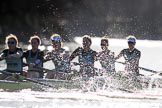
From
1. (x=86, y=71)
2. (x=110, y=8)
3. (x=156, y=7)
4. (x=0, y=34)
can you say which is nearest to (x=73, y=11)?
(x=110, y=8)

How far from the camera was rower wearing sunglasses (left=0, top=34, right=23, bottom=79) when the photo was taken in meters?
14.4

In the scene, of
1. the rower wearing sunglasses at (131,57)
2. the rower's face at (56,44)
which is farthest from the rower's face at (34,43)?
the rower wearing sunglasses at (131,57)

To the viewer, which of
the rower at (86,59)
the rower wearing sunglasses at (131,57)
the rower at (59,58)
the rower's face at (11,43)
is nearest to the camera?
the rower's face at (11,43)

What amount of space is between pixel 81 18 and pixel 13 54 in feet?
188

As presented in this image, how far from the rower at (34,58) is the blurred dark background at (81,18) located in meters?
31.8

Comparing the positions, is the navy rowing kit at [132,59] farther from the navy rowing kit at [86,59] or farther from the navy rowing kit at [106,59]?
the navy rowing kit at [86,59]

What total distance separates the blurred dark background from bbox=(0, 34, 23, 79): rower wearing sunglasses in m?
32.1

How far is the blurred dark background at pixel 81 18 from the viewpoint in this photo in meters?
54.8

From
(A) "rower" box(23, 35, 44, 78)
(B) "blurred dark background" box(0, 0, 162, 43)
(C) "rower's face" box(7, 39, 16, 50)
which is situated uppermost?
(B) "blurred dark background" box(0, 0, 162, 43)

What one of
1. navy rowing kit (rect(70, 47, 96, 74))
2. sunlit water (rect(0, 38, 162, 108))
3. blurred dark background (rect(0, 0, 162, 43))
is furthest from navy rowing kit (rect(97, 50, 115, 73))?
blurred dark background (rect(0, 0, 162, 43))

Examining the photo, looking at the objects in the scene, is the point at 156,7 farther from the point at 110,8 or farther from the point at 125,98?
the point at 125,98

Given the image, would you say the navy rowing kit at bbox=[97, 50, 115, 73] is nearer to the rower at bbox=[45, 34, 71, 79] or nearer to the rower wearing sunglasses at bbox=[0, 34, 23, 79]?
the rower at bbox=[45, 34, 71, 79]

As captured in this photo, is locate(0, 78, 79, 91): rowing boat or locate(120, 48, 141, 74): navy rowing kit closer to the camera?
locate(0, 78, 79, 91): rowing boat

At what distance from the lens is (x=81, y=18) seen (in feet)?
234
